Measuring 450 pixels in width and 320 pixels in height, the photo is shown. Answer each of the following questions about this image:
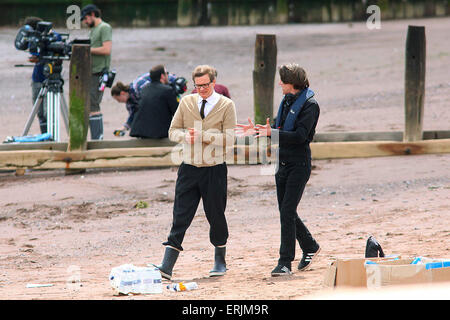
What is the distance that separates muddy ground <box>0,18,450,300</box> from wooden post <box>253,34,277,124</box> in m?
0.87

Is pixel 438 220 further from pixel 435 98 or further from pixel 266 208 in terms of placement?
pixel 435 98

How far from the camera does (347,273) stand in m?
5.90

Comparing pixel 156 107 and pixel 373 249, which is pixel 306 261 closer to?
pixel 373 249

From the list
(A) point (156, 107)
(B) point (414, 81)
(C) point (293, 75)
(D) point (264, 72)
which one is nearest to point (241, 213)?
(A) point (156, 107)

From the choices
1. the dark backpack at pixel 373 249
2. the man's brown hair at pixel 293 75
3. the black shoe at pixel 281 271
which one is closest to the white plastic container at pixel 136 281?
the black shoe at pixel 281 271

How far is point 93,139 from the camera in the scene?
39.9 ft

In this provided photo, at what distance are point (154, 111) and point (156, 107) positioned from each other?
0.07m

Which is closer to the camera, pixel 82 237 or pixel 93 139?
pixel 82 237

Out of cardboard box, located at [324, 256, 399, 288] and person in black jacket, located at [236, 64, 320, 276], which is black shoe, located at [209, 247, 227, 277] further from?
cardboard box, located at [324, 256, 399, 288]

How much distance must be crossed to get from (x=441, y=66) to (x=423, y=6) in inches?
373

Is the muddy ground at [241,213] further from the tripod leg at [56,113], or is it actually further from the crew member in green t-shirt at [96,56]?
the crew member in green t-shirt at [96,56]
